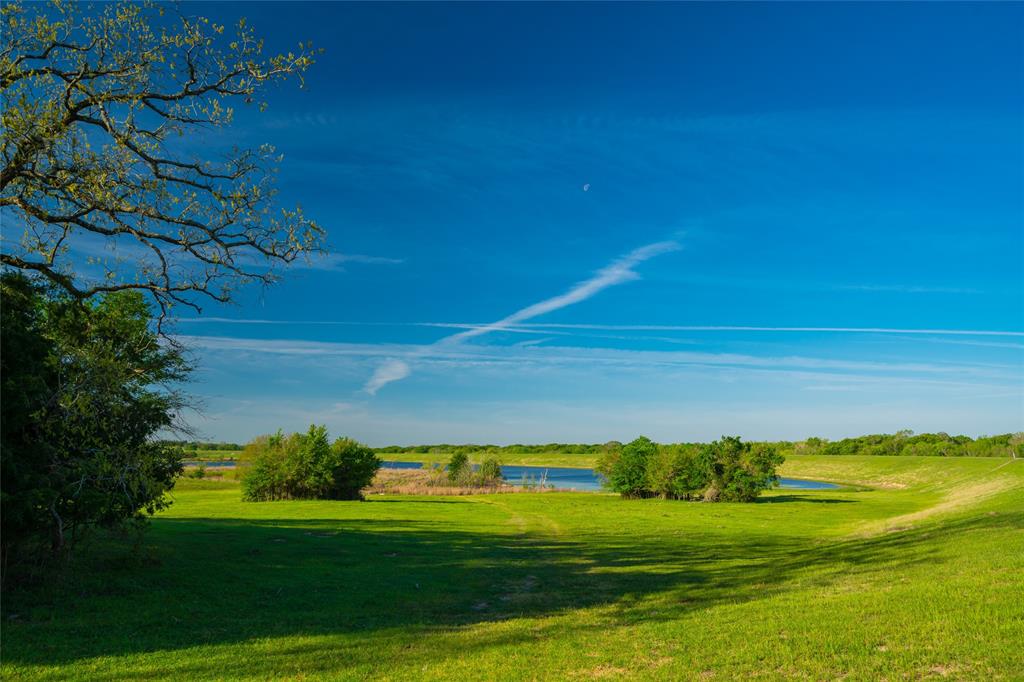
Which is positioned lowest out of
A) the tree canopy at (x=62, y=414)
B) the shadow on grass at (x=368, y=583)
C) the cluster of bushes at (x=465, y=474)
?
the cluster of bushes at (x=465, y=474)

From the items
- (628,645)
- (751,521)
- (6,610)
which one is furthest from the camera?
(751,521)

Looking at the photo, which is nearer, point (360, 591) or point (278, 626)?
point (278, 626)

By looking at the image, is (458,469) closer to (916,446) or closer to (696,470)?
(696,470)

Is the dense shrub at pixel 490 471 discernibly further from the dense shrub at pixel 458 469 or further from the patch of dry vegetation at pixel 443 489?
the dense shrub at pixel 458 469

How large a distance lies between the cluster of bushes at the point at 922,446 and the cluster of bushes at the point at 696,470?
66.8 meters

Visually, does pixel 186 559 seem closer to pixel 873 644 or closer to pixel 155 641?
pixel 155 641

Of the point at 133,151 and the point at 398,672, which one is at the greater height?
the point at 133,151

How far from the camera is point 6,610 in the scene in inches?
610

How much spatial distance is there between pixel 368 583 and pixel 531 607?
21.4ft

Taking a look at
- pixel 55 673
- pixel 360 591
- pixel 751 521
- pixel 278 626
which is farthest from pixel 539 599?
pixel 751 521

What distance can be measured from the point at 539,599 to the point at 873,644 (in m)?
10.0

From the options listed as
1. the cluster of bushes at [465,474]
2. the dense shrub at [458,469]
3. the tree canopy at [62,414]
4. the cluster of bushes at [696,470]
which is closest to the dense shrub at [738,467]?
the cluster of bushes at [696,470]

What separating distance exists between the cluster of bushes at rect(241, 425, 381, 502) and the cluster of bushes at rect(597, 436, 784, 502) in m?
33.8

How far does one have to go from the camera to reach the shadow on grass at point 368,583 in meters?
14.9
